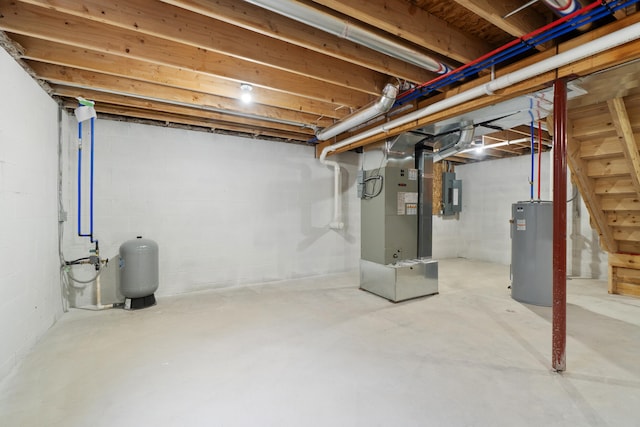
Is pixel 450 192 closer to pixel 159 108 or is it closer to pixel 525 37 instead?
pixel 525 37

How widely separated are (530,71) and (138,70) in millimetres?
3048

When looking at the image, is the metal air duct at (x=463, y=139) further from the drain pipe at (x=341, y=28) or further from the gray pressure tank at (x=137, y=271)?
the gray pressure tank at (x=137, y=271)

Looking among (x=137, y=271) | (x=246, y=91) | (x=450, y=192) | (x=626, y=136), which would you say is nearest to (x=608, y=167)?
(x=626, y=136)

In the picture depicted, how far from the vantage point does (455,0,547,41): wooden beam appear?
5.49 feet

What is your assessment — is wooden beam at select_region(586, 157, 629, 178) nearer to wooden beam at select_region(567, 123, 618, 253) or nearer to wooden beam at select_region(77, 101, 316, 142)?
wooden beam at select_region(567, 123, 618, 253)

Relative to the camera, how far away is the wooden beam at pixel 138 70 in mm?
2215

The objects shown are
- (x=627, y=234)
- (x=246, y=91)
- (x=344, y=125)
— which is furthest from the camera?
(x=627, y=234)

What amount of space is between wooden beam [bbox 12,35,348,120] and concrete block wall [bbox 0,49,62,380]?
21 cm

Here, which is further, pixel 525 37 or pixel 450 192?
pixel 450 192

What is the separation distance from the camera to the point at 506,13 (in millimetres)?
1775

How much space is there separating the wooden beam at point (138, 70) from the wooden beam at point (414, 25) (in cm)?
151

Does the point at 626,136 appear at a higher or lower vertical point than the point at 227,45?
lower

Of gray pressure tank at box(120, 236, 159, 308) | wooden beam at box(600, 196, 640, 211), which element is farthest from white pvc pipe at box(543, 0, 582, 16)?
gray pressure tank at box(120, 236, 159, 308)

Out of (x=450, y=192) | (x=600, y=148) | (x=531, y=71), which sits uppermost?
(x=531, y=71)
